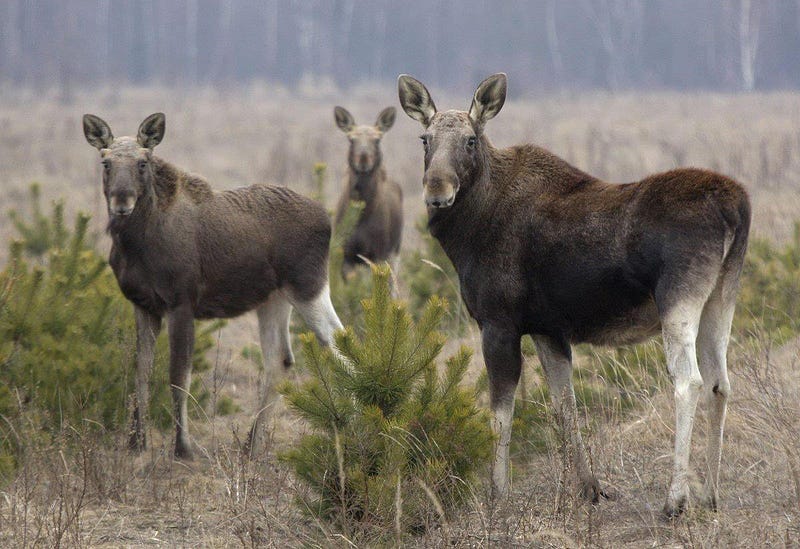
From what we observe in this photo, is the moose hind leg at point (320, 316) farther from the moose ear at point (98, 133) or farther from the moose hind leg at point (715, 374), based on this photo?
the moose hind leg at point (715, 374)

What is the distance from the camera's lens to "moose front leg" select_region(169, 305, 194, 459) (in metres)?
7.99

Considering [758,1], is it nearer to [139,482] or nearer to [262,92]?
[262,92]

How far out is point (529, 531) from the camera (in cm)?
545

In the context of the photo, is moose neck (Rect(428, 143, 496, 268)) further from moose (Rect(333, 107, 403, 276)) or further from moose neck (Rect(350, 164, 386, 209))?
moose neck (Rect(350, 164, 386, 209))

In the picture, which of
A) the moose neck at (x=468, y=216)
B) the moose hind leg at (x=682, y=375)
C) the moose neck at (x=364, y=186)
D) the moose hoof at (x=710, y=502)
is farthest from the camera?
the moose neck at (x=364, y=186)

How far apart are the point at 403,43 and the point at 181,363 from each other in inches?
2295

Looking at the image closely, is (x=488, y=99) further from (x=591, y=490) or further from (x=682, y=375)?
(x=591, y=490)

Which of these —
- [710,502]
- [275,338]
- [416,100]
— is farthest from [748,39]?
[710,502]

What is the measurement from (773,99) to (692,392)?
112 ft

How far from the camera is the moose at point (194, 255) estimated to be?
8031 millimetres

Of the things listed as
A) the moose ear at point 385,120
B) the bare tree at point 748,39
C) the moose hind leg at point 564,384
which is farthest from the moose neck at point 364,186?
the bare tree at point 748,39

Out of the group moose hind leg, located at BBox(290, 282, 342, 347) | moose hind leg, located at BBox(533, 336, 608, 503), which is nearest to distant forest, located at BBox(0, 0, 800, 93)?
moose hind leg, located at BBox(290, 282, 342, 347)

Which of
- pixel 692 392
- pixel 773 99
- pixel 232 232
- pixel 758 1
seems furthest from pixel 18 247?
pixel 758 1

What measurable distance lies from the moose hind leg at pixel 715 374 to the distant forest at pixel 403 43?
40.7m
